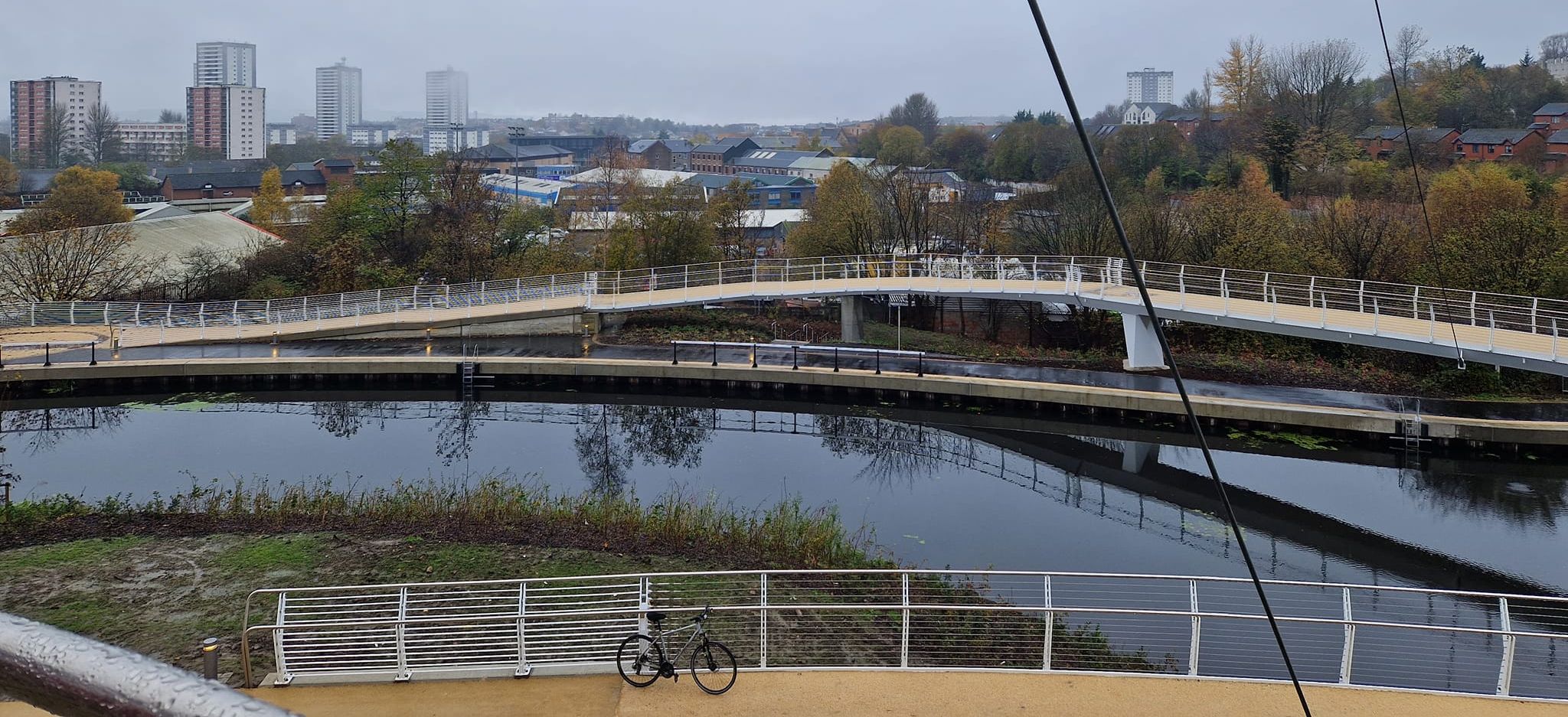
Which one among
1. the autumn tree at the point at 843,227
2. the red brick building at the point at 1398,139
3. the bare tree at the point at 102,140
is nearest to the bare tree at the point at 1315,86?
the red brick building at the point at 1398,139

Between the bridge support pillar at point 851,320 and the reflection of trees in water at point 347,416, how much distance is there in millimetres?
10914

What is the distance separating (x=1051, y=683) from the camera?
9.20 metres

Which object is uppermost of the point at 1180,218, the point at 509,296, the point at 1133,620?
the point at 1180,218

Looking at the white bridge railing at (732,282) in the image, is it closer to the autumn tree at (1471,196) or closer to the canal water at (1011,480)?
the autumn tree at (1471,196)

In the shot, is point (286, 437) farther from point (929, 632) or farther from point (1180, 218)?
point (1180, 218)

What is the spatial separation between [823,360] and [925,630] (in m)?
15.0

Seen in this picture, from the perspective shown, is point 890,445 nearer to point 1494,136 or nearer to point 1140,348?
point 1140,348

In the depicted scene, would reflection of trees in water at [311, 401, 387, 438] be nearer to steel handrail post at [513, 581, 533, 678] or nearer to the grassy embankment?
the grassy embankment

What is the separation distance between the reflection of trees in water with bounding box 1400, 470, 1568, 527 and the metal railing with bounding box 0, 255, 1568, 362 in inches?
157

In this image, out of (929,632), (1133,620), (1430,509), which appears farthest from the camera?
(1430,509)

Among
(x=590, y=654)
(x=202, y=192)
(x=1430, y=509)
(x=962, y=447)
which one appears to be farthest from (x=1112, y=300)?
(x=202, y=192)

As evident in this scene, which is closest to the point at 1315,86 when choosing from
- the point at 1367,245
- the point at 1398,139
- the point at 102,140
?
the point at 1398,139

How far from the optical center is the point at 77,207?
4566 centimetres

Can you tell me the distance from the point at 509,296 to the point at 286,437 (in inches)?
367
